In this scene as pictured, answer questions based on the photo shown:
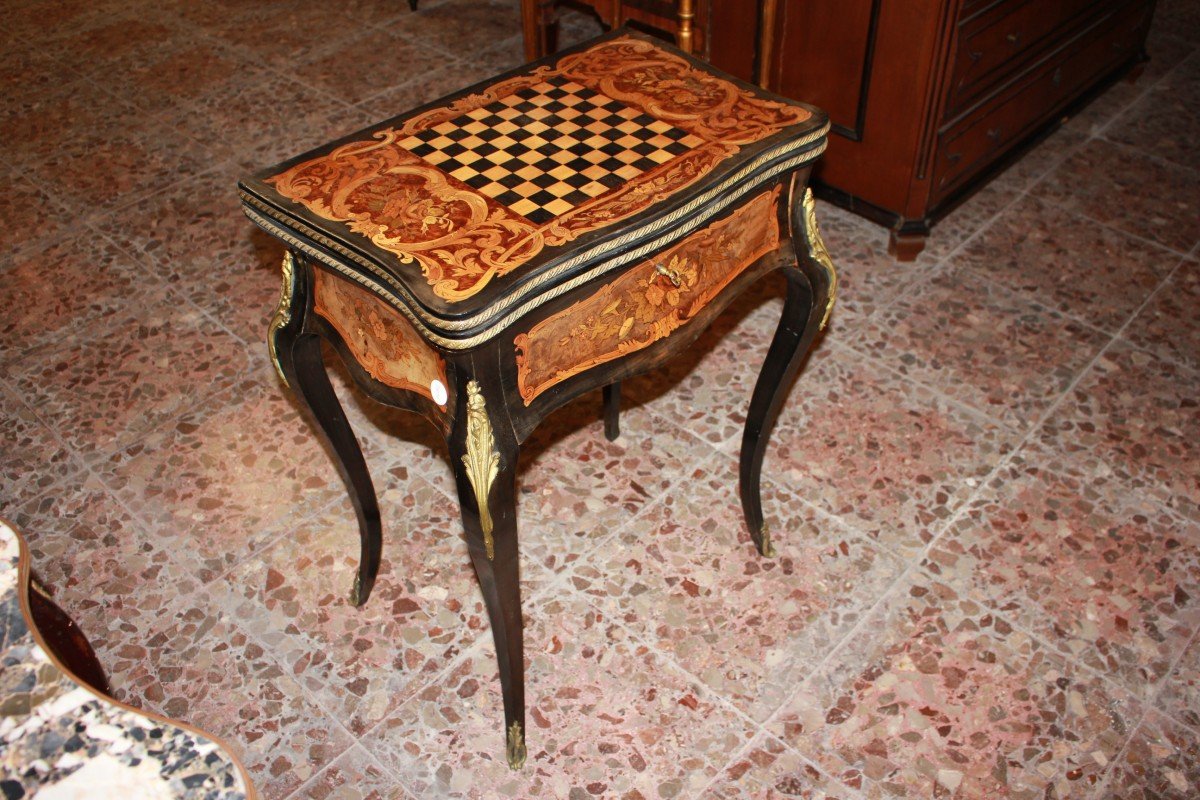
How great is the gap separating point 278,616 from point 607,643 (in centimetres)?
65

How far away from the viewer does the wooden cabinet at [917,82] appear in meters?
2.52

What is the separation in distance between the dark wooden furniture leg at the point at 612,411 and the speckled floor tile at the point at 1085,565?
728mm

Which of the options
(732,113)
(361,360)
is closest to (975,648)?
(732,113)

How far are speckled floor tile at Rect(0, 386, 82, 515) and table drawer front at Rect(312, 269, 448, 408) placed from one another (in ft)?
3.70

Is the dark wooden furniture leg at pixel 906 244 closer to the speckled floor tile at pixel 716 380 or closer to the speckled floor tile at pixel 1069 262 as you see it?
the speckled floor tile at pixel 1069 262

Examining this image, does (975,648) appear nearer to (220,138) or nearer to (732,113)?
(732,113)

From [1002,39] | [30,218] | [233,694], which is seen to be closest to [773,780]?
[233,694]

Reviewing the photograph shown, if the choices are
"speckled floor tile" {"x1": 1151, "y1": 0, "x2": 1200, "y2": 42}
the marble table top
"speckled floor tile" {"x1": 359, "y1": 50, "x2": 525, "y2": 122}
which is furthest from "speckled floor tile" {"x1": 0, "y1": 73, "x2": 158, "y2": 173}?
"speckled floor tile" {"x1": 1151, "y1": 0, "x2": 1200, "y2": 42}

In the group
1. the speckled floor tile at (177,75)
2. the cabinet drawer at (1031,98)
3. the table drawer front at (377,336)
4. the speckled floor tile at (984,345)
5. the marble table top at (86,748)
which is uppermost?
the table drawer front at (377,336)

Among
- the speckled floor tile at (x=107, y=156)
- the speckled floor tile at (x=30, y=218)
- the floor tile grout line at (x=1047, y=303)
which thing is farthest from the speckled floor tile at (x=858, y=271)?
the speckled floor tile at (x=30, y=218)

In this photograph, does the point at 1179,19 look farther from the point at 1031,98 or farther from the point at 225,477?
the point at 225,477

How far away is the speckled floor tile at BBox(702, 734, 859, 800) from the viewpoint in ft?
5.49

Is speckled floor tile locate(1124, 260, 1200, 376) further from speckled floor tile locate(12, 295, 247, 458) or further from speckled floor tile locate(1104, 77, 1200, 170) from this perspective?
speckled floor tile locate(12, 295, 247, 458)

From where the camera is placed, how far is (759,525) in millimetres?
2025
